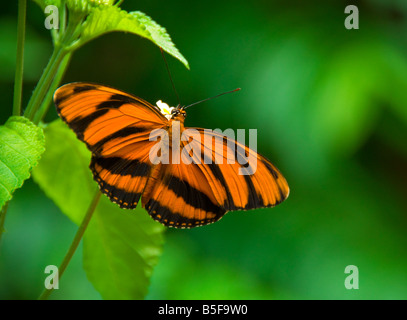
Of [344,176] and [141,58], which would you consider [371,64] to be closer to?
[344,176]

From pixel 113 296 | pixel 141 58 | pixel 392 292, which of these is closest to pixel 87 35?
pixel 113 296

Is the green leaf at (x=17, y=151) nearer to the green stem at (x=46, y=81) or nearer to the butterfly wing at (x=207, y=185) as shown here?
the green stem at (x=46, y=81)

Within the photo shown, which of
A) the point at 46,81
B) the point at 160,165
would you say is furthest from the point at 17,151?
the point at 160,165

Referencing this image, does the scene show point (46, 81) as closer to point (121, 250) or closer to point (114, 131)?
point (114, 131)

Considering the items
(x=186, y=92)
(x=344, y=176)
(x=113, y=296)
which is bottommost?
(x=113, y=296)

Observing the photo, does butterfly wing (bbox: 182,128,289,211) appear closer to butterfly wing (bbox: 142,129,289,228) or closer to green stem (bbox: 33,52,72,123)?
butterfly wing (bbox: 142,129,289,228)

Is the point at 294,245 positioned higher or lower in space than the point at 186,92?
lower

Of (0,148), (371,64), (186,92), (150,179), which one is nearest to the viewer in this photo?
(0,148)
